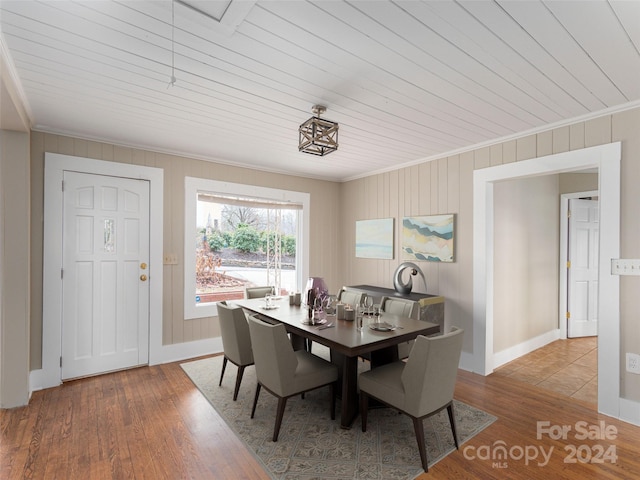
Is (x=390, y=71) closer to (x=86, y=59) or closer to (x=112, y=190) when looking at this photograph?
(x=86, y=59)

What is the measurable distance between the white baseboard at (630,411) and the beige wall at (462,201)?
45 mm

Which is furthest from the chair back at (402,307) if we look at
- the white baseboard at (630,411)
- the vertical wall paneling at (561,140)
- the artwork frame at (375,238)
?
the vertical wall paneling at (561,140)

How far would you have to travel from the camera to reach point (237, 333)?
9.44ft

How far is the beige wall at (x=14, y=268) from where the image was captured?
2684 millimetres

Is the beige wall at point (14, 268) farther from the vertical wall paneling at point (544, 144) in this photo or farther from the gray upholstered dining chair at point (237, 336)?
the vertical wall paneling at point (544, 144)

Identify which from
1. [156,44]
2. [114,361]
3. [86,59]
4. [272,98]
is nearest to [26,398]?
[114,361]

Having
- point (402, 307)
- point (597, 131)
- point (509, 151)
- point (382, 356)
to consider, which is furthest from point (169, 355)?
point (597, 131)

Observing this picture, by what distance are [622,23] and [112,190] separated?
4215 millimetres

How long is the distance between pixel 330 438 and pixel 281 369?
24.0 inches

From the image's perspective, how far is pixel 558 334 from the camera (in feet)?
15.6

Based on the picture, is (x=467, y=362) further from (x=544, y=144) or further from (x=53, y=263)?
(x=53, y=263)

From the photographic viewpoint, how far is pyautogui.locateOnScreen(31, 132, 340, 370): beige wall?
10.2ft

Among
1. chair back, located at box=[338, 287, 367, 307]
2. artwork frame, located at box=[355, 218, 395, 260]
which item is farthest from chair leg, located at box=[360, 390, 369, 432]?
artwork frame, located at box=[355, 218, 395, 260]

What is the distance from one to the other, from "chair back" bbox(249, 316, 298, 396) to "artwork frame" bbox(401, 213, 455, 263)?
2.29 meters
